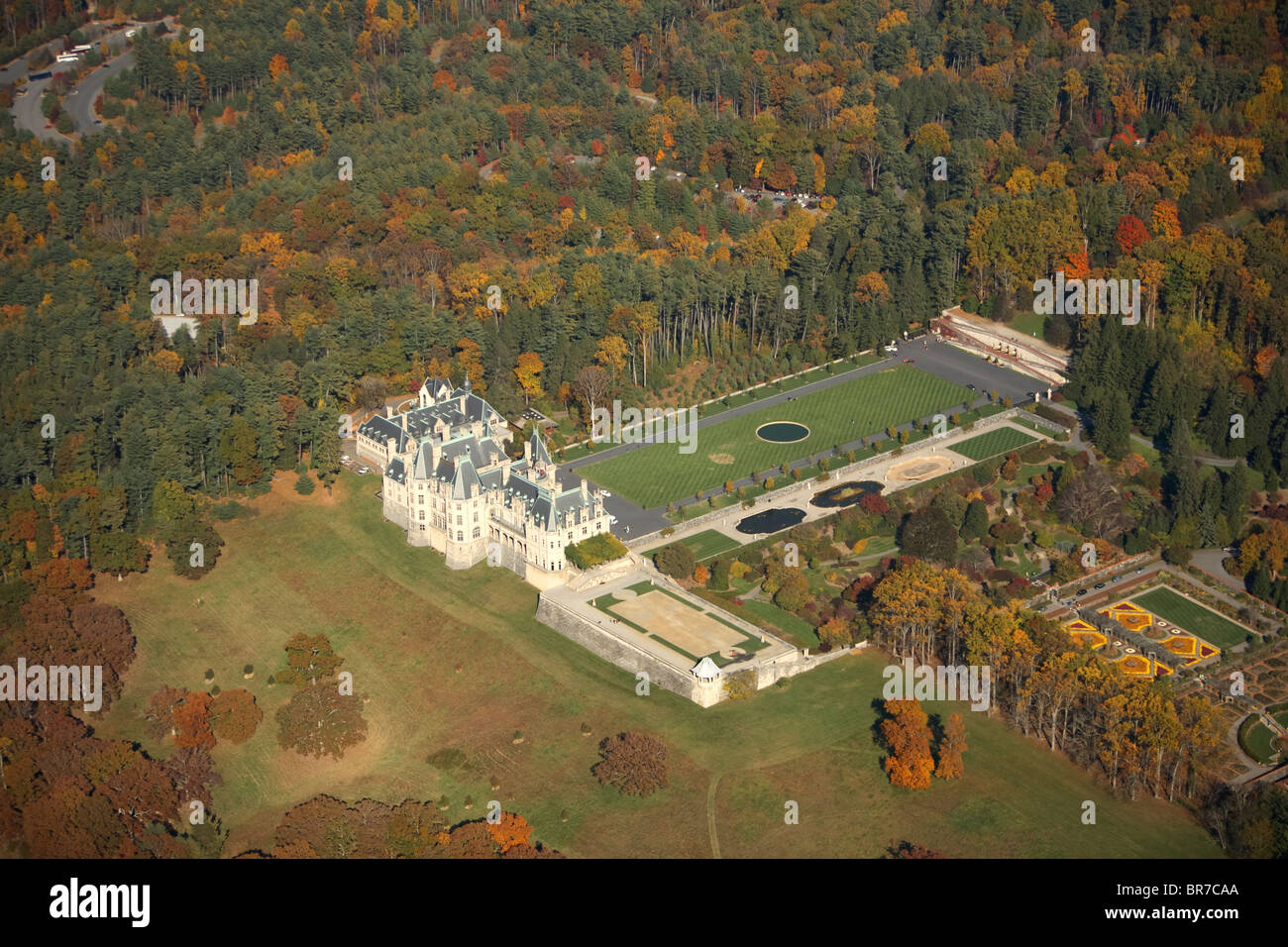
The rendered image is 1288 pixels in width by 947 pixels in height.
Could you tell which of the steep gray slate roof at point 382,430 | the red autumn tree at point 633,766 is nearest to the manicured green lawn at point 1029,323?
the steep gray slate roof at point 382,430

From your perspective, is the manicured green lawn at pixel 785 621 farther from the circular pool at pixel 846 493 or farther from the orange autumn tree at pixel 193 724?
the orange autumn tree at pixel 193 724

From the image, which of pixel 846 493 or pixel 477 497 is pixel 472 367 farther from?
pixel 846 493

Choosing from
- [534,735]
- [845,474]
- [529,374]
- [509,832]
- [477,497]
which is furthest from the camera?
[529,374]

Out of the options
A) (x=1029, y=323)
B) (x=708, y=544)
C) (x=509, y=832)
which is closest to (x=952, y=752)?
(x=509, y=832)

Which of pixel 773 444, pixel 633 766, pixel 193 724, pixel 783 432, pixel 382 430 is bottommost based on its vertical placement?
pixel 193 724

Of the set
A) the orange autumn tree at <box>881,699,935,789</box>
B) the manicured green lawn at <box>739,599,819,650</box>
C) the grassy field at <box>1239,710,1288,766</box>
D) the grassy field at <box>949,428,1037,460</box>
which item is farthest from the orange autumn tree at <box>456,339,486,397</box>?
the grassy field at <box>1239,710,1288,766</box>

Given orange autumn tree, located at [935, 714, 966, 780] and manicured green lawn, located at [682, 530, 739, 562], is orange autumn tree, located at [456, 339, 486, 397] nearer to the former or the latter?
manicured green lawn, located at [682, 530, 739, 562]
